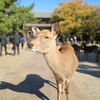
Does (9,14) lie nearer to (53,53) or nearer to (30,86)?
(30,86)

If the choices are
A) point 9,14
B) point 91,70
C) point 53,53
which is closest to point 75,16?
point 9,14

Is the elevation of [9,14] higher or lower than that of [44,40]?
higher

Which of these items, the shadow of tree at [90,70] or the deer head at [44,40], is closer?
the deer head at [44,40]

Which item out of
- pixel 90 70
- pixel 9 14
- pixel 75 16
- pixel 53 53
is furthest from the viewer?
pixel 75 16

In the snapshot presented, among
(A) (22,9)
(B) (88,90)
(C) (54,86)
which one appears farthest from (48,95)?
(A) (22,9)

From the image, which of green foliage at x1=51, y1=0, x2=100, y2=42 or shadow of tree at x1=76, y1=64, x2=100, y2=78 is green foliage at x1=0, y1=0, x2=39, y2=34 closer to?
shadow of tree at x1=76, y1=64, x2=100, y2=78

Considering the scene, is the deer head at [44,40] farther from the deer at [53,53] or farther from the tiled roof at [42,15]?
the tiled roof at [42,15]

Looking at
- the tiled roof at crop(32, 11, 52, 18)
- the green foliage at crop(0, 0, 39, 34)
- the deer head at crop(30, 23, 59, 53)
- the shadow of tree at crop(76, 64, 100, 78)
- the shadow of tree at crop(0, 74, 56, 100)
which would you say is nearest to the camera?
the deer head at crop(30, 23, 59, 53)

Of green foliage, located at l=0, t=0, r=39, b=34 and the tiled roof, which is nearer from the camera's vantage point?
green foliage, located at l=0, t=0, r=39, b=34

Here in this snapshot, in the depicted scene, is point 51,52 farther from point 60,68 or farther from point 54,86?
point 54,86

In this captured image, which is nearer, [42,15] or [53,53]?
[53,53]

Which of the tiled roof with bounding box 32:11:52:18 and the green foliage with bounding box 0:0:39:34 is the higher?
the tiled roof with bounding box 32:11:52:18

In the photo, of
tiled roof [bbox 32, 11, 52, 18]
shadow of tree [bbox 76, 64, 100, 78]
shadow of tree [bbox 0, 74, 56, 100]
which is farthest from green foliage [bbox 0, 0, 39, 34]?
tiled roof [bbox 32, 11, 52, 18]

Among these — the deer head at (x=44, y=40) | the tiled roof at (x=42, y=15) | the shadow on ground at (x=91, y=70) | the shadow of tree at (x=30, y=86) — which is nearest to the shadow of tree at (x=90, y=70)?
the shadow on ground at (x=91, y=70)
